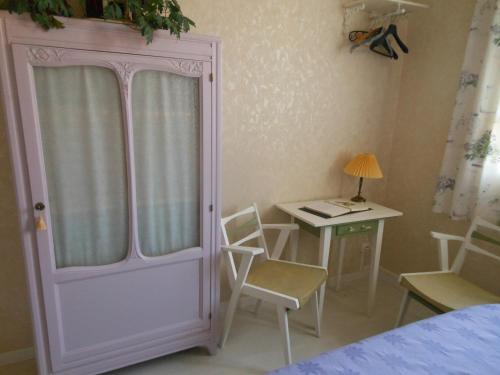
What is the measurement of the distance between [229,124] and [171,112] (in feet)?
2.01

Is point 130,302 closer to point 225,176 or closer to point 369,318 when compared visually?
point 225,176

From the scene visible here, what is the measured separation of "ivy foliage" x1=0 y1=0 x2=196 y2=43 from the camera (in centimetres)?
122

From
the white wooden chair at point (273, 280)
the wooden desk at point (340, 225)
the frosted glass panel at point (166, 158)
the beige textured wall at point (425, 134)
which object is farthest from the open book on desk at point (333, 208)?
the frosted glass panel at point (166, 158)

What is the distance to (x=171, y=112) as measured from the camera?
5.24ft

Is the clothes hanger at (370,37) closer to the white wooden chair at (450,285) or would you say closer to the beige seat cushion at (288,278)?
the white wooden chair at (450,285)

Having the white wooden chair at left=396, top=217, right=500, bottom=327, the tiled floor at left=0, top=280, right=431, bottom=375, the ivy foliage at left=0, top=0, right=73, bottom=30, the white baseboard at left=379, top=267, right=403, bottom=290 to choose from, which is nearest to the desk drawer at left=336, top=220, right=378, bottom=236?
the white wooden chair at left=396, top=217, right=500, bottom=327

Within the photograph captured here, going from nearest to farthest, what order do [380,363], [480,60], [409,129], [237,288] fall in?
[380,363] < [237,288] < [480,60] < [409,129]

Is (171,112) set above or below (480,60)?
below

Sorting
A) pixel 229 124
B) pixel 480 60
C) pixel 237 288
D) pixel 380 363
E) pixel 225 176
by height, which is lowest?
pixel 237 288

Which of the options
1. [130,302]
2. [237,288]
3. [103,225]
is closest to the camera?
[103,225]

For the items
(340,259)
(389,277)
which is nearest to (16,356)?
(340,259)

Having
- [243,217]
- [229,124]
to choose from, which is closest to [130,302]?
[243,217]

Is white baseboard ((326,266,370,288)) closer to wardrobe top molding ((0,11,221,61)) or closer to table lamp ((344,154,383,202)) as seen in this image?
table lamp ((344,154,383,202))

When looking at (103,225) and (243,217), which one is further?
(243,217)
